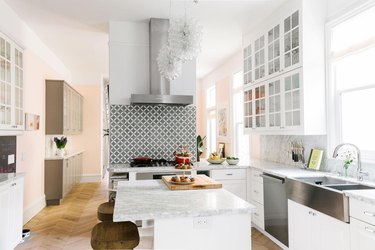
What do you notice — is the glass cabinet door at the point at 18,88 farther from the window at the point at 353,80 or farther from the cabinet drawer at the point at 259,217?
the window at the point at 353,80

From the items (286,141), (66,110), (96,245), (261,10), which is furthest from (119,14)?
(96,245)

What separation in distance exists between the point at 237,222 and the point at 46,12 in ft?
12.7

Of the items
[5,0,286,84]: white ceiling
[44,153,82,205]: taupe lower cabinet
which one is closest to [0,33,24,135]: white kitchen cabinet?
[5,0,286,84]: white ceiling

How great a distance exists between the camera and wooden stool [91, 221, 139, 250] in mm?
1886

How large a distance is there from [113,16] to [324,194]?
11.9 ft

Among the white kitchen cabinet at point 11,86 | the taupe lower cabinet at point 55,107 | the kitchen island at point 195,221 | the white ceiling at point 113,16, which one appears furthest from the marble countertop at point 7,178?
the taupe lower cabinet at point 55,107

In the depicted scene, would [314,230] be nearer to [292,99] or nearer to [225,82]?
[292,99]

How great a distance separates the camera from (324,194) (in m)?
2.45

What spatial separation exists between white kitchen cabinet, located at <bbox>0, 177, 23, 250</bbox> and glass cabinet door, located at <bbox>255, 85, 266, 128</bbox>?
10.6ft

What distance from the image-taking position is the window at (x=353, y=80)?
2832mm

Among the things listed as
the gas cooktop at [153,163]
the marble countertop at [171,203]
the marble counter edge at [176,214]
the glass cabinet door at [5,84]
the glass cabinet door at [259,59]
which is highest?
the glass cabinet door at [259,59]

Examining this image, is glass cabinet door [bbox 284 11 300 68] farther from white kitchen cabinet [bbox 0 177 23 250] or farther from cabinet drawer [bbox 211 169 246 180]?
white kitchen cabinet [bbox 0 177 23 250]

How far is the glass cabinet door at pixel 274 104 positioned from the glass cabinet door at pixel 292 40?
1.16 feet

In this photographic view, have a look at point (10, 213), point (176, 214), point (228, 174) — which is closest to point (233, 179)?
point (228, 174)
